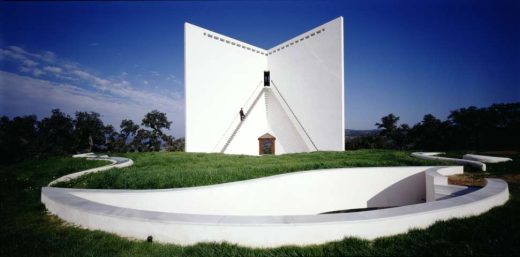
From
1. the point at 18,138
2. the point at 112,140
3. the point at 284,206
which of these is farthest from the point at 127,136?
the point at 284,206

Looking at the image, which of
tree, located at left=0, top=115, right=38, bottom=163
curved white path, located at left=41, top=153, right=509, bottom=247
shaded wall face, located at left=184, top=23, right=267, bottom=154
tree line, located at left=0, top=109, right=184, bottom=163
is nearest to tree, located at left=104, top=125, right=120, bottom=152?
tree line, located at left=0, top=109, right=184, bottom=163

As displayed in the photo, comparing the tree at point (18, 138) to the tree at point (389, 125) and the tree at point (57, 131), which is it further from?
the tree at point (389, 125)

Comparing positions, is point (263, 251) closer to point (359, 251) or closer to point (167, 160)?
point (359, 251)

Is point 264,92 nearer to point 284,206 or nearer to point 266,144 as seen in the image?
point 266,144

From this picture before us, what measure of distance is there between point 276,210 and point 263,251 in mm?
4209

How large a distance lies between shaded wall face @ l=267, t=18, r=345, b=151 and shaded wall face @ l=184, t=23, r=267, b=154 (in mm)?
2600

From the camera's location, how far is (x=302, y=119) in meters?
17.8

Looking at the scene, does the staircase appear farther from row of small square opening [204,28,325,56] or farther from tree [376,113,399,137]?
tree [376,113,399,137]

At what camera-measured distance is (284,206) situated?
7.16m

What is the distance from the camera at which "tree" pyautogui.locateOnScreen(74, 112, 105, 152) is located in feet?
78.2

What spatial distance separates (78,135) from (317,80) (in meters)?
22.3

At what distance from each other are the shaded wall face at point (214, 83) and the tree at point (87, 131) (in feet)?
48.4

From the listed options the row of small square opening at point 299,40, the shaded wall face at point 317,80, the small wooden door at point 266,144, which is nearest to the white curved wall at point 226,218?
the shaded wall face at point 317,80

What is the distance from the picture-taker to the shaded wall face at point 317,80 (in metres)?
15.2
